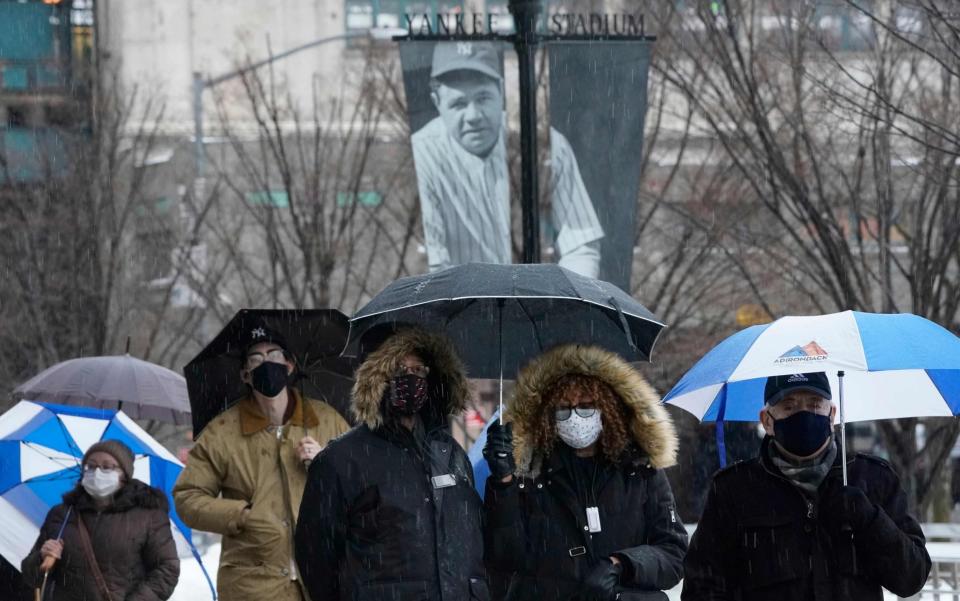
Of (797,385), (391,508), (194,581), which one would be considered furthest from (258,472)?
(194,581)

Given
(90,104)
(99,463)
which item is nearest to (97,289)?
(90,104)

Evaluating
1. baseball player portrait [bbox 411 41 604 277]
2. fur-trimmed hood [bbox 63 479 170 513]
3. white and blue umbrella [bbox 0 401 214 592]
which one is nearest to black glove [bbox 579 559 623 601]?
fur-trimmed hood [bbox 63 479 170 513]

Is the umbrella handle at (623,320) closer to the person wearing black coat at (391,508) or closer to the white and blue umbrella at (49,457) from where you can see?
the person wearing black coat at (391,508)

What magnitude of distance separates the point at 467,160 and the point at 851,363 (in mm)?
6042

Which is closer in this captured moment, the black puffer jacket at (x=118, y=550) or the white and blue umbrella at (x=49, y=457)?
the black puffer jacket at (x=118, y=550)

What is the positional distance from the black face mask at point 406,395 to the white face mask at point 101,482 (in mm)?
3334

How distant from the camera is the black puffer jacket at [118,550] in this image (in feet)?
29.9

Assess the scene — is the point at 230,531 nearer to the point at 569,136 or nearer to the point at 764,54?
the point at 569,136

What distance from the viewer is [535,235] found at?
10.8m

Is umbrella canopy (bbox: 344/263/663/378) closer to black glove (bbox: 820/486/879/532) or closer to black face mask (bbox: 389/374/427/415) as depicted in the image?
black face mask (bbox: 389/374/427/415)

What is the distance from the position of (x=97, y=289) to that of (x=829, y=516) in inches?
628

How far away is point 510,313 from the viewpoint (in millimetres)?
7898

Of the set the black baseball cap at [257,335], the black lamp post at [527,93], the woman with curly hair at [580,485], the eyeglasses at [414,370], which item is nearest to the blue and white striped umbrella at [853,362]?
the woman with curly hair at [580,485]

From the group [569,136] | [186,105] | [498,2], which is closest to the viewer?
[569,136]
